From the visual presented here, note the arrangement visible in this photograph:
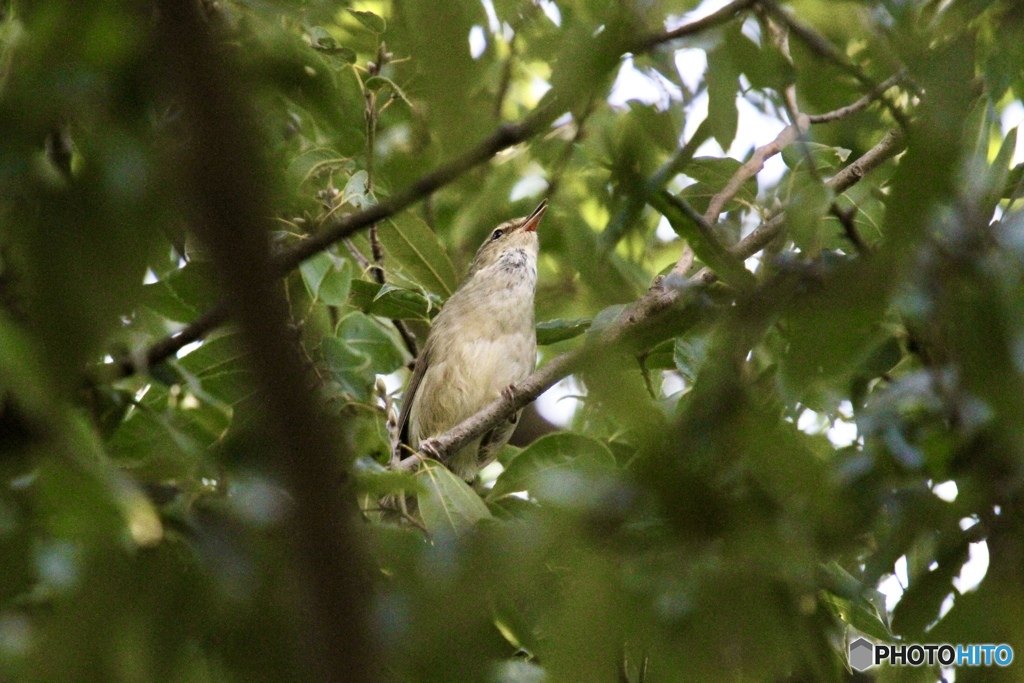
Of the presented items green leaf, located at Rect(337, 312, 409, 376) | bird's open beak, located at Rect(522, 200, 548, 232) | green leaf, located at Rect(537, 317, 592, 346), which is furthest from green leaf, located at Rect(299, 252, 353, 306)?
bird's open beak, located at Rect(522, 200, 548, 232)

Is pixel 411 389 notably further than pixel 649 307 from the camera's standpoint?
Yes

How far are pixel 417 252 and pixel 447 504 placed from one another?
5.24 feet

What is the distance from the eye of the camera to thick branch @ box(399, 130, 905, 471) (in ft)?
7.49

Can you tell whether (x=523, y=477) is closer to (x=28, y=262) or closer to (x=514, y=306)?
(x=514, y=306)

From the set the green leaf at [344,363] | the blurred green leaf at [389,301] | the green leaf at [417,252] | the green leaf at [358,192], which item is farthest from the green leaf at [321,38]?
the green leaf at [344,363]

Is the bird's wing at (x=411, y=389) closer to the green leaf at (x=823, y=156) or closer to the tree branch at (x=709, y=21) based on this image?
the green leaf at (x=823, y=156)

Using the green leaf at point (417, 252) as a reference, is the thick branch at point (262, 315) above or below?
above

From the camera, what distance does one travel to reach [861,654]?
3.14 m

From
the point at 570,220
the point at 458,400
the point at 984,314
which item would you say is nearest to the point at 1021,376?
the point at 984,314

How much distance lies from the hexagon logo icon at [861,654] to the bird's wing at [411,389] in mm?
2581

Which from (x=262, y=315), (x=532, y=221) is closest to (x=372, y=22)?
(x=532, y=221)

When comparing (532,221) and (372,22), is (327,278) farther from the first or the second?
(532,221)

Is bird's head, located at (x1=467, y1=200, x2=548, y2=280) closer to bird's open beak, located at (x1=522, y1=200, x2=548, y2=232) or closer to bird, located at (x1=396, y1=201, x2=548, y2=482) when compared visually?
bird's open beak, located at (x1=522, y1=200, x2=548, y2=232)

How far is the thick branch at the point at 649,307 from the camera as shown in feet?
7.49
